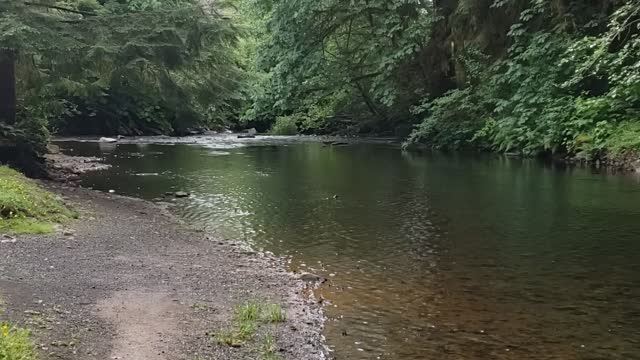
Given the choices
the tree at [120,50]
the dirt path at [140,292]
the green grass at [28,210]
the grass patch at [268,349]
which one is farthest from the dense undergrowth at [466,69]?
the grass patch at [268,349]

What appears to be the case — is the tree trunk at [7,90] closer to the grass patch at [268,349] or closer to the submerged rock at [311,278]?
the submerged rock at [311,278]

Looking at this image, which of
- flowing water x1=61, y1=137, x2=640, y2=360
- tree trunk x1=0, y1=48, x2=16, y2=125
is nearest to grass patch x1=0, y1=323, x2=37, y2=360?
flowing water x1=61, y1=137, x2=640, y2=360

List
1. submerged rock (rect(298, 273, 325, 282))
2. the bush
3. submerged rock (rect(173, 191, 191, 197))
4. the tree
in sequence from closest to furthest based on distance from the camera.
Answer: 1. submerged rock (rect(298, 273, 325, 282))
2. the tree
3. submerged rock (rect(173, 191, 191, 197))
4. the bush

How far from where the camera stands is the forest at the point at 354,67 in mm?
16422

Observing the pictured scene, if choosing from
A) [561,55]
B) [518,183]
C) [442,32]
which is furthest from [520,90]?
[518,183]

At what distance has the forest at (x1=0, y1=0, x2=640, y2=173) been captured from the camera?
647 inches

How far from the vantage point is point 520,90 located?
2547 cm

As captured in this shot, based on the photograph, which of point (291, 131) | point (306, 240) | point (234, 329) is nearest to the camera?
point (234, 329)

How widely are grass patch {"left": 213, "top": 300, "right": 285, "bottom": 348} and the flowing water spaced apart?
0.61 m

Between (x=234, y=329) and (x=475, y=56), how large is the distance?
79.4 feet

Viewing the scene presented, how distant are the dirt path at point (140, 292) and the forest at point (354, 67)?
6241 mm

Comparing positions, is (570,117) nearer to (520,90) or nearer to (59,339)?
(520,90)

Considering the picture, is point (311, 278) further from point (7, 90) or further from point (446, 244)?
point (7, 90)

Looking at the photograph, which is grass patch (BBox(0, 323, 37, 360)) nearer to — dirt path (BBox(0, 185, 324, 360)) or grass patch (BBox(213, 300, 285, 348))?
dirt path (BBox(0, 185, 324, 360))
